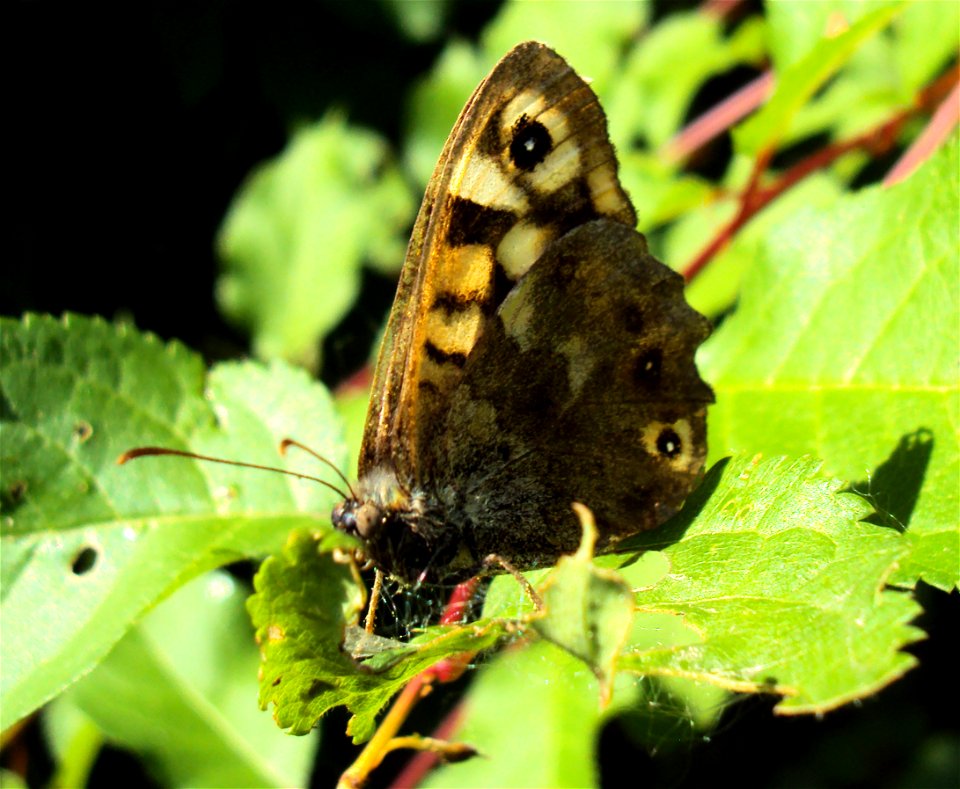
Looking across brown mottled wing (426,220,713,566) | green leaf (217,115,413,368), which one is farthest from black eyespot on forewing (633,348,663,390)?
green leaf (217,115,413,368)

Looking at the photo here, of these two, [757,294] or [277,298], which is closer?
[757,294]

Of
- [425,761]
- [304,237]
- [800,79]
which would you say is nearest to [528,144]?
[800,79]

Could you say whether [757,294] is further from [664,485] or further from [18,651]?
[18,651]

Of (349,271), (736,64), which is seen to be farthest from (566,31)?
(349,271)

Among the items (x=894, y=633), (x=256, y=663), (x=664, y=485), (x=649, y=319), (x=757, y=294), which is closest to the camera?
(x=894, y=633)

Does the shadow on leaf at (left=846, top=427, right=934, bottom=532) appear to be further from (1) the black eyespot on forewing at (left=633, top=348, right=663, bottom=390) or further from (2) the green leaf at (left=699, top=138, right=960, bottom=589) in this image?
(1) the black eyespot on forewing at (left=633, top=348, right=663, bottom=390)

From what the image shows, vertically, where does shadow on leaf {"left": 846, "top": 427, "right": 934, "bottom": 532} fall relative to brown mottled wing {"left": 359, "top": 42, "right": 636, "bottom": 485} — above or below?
below

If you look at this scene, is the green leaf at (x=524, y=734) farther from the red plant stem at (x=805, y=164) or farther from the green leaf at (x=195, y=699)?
the red plant stem at (x=805, y=164)

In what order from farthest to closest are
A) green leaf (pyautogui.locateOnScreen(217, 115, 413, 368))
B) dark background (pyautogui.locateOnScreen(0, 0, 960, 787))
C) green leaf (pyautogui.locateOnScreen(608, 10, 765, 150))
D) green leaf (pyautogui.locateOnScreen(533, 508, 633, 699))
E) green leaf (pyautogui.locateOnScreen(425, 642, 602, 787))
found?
green leaf (pyautogui.locateOnScreen(217, 115, 413, 368)), green leaf (pyautogui.locateOnScreen(608, 10, 765, 150)), dark background (pyautogui.locateOnScreen(0, 0, 960, 787)), green leaf (pyautogui.locateOnScreen(425, 642, 602, 787)), green leaf (pyautogui.locateOnScreen(533, 508, 633, 699))
